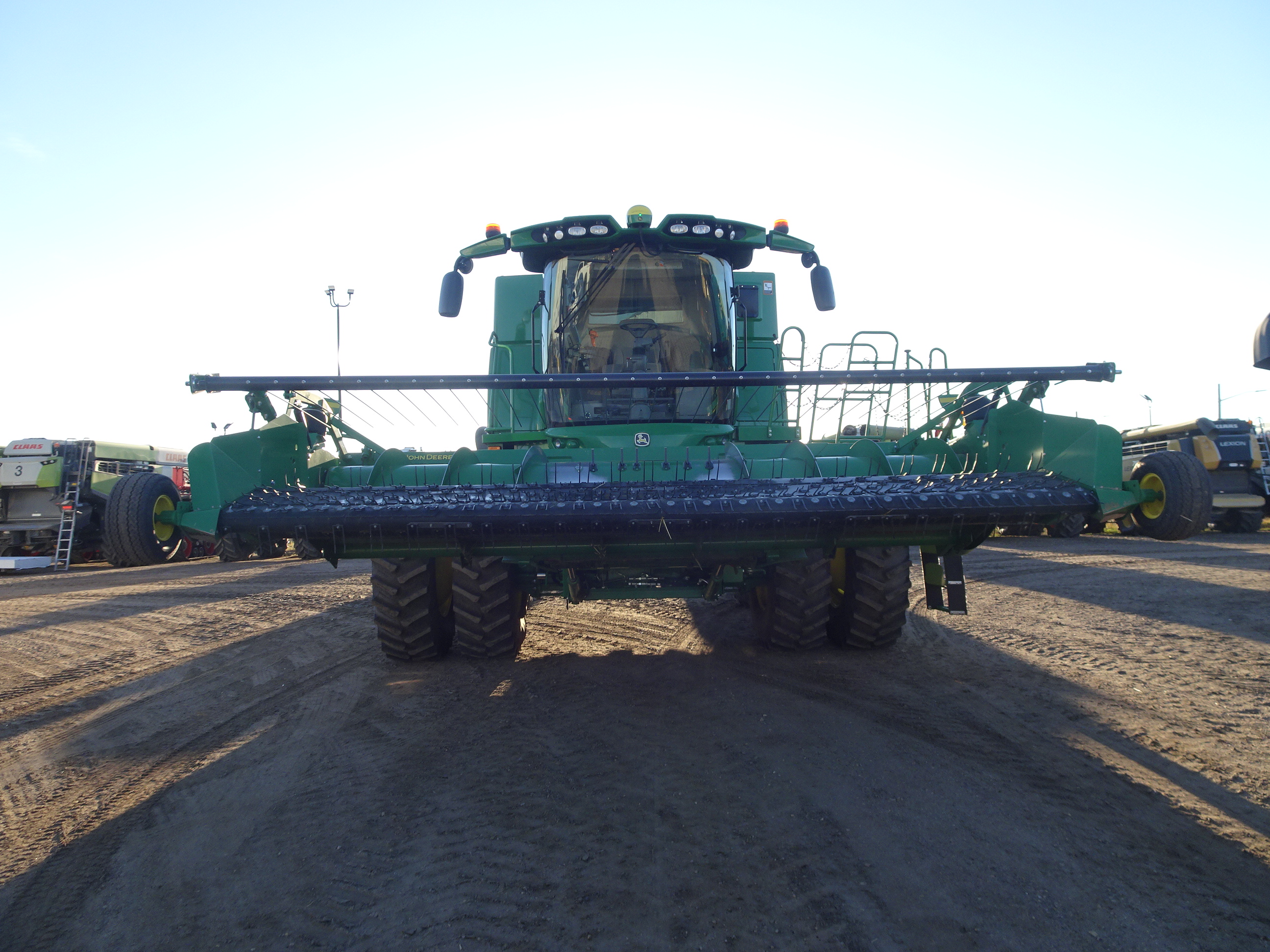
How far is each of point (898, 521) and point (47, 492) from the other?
61.5ft

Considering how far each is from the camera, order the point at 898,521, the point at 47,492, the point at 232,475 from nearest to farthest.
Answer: the point at 898,521
the point at 232,475
the point at 47,492

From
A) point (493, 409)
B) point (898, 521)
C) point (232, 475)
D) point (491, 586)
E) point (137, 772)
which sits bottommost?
point (137, 772)

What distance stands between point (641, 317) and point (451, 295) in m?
1.48

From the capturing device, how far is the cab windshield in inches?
222

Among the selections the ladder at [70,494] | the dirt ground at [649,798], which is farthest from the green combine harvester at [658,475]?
the ladder at [70,494]

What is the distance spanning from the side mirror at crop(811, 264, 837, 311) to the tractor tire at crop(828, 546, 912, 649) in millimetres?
1909

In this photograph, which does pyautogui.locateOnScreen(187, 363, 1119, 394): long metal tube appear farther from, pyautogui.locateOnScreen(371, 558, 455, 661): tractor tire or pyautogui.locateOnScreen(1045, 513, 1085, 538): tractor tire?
pyautogui.locateOnScreen(1045, 513, 1085, 538): tractor tire

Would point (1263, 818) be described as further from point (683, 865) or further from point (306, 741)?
point (306, 741)

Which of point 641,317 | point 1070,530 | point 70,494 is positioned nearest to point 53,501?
point 70,494

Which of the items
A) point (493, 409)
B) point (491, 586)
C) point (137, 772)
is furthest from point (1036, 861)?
point (493, 409)

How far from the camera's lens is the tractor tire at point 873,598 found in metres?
4.98

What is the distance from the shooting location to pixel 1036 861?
2.40 metres

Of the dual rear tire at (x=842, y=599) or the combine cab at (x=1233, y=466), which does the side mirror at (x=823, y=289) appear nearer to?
the dual rear tire at (x=842, y=599)

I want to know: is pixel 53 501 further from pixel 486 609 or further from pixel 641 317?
pixel 641 317
